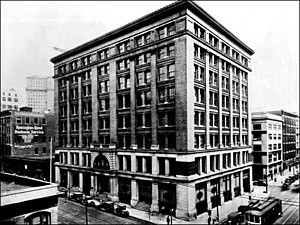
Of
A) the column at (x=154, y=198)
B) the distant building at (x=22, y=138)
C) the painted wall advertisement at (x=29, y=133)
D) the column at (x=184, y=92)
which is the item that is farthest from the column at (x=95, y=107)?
the painted wall advertisement at (x=29, y=133)

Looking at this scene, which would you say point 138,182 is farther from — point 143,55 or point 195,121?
point 143,55

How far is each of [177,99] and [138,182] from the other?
13.7m

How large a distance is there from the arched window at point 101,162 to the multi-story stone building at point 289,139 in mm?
54261

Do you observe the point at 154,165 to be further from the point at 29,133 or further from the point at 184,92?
the point at 29,133

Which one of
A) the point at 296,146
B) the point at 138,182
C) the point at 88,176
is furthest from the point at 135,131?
the point at 296,146

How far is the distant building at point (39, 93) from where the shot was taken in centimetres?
17300

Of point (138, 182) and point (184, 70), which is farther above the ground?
A: point (184, 70)

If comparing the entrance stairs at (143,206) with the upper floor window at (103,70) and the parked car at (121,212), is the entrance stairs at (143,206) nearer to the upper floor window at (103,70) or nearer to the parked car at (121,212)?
the parked car at (121,212)

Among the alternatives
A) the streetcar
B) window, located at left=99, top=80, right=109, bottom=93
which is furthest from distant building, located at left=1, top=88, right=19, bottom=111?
the streetcar

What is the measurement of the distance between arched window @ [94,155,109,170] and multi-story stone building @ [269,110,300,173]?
54.3m

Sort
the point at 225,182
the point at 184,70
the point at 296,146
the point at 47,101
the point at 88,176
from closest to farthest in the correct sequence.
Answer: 1. the point at 184,70
2. the point at 225,182
3. the point at 88,176
4. the point at 296,146
5. the point at 47,101

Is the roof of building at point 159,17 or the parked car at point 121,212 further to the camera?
the roof of building at point 159,17

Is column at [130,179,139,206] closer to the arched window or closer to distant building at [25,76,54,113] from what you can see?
the arched window

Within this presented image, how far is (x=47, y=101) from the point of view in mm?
179750
